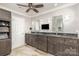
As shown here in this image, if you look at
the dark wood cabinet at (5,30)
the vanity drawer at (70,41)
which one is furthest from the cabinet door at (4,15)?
the vanity drawer at (70,41)

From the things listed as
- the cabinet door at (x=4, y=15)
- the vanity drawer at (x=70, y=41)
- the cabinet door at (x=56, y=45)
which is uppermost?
the cabinet door at (x=4, y=15)

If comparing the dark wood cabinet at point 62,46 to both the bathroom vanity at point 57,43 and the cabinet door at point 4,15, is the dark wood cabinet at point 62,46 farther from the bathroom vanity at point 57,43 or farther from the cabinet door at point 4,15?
the cabinet door at point 4,15

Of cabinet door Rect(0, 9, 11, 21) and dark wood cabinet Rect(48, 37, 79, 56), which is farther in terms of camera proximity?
cabinet door Rect(0, 9, 11, 21)

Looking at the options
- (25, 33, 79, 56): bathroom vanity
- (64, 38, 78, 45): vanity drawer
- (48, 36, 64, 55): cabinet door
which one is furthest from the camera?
(48, 36, 64, 55): cabinet door

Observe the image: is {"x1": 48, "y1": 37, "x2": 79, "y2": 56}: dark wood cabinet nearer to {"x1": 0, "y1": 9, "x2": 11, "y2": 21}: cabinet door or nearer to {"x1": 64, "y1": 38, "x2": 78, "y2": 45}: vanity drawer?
{"x1": 64, "y1": 38, "x2": 78, "y2": 45}: vanity drawer

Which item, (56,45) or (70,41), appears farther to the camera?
(56,45)

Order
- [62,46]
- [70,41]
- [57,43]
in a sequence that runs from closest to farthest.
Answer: [70,41] → [62,46] → [57,43]

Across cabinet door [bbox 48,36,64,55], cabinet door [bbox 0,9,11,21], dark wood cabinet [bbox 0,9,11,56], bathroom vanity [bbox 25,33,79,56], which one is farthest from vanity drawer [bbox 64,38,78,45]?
cabinet door [bbox 0,9,11,21]

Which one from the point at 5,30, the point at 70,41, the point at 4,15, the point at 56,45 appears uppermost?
the point at 4,15

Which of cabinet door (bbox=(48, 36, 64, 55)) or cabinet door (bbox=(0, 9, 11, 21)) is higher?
cabinet door (bbox=(0, 9, 11, 21))

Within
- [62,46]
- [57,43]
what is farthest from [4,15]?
[62,46]

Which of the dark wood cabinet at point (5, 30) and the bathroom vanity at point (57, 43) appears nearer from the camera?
the bathroom vanity at point (57, 43)

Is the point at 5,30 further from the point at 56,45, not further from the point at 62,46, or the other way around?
the point at 62,46

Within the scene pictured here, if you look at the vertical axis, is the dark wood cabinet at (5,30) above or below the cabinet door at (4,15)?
below
